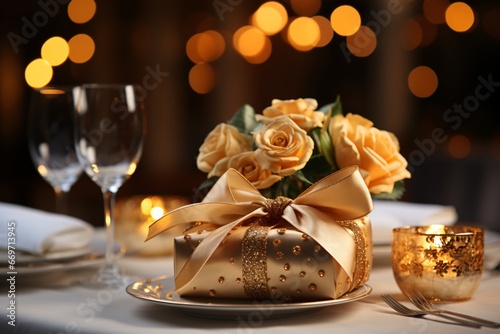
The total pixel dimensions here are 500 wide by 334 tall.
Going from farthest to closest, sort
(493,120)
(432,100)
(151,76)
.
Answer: (151,76)
(432,100)
(493,120)

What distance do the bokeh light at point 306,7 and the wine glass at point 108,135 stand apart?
4631mm

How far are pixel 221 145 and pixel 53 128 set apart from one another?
460mm

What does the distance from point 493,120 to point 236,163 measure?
14.1 feet

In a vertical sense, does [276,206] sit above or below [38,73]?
below

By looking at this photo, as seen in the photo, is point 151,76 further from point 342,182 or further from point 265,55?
point 342,182

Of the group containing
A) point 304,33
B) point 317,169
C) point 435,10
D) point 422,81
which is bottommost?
point 317,169

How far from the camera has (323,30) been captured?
560 cm

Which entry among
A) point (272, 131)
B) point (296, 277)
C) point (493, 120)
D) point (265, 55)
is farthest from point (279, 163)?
point (265, 55)

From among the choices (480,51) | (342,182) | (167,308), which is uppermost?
(480,51)

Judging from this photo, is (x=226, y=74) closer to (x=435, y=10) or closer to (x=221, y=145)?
(x=435, y=10)

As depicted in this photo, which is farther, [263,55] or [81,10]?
[263,55]

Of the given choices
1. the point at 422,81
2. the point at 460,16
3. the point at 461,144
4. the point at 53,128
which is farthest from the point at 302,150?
the point at 422,81

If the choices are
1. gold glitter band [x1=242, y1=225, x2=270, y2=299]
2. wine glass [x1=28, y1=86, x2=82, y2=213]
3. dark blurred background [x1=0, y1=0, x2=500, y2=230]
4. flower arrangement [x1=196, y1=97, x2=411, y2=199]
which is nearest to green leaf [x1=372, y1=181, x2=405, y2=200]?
flower arrangement [x1=196, y1=97, x2=411, y2=199]

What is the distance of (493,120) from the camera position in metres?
4.97
